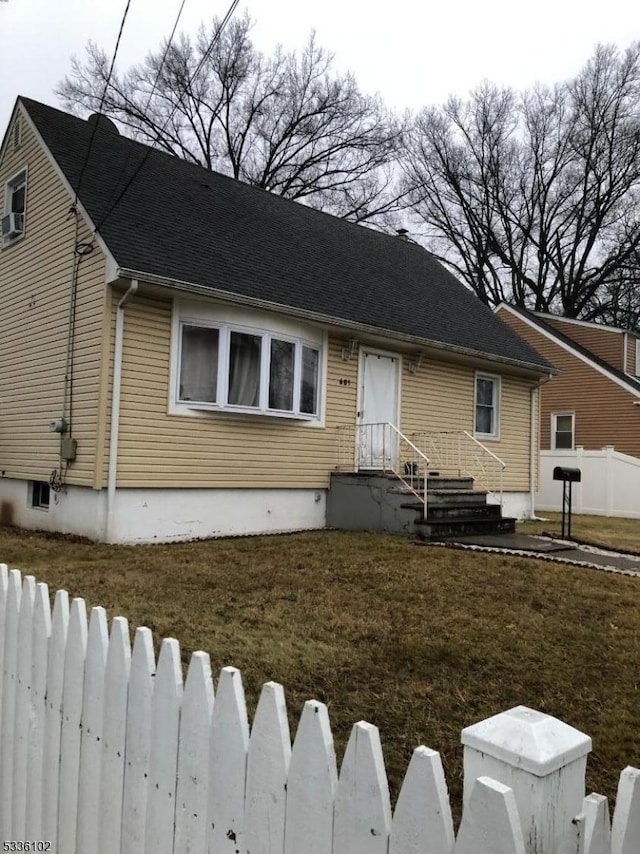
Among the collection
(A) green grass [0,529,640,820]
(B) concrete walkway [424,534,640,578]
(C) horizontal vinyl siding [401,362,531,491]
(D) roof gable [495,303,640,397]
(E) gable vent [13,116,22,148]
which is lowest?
(A) green grass [0,529,640,820]

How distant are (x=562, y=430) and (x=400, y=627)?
17.2m

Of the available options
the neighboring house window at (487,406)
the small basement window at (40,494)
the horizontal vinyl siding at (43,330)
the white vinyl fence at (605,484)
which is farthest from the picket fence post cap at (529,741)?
the white vinyl fence at (605,484)

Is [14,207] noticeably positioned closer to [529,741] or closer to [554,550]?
[554,550]

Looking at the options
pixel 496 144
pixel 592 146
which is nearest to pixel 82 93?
pixel 496 144

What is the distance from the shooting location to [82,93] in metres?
24.3

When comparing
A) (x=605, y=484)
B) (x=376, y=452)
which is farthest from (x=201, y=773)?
(x=605, y=484)

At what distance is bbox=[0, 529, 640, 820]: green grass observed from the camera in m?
3.28

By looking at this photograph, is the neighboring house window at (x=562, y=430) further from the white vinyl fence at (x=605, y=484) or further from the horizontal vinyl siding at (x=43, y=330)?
the horizontal vinyl siding at (x=43, y=330)

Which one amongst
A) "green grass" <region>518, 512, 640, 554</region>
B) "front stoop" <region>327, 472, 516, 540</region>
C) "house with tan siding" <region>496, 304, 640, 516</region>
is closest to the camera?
"front stoop" <region>327, 472, 516, 540</region>

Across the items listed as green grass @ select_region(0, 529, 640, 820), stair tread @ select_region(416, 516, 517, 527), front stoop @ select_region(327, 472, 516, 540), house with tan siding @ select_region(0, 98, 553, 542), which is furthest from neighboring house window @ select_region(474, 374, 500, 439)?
green grass @ select_region(0, 529, 640, 820)

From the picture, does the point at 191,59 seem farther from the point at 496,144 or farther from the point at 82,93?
the point at 496,144

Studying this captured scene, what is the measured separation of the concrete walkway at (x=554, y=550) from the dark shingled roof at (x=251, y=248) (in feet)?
13.1

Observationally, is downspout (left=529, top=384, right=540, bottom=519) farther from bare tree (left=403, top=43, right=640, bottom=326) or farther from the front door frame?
bare tree (left=403, top=43, right=640, bottom=326)

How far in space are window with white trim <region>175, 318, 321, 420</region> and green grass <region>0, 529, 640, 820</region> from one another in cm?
248
